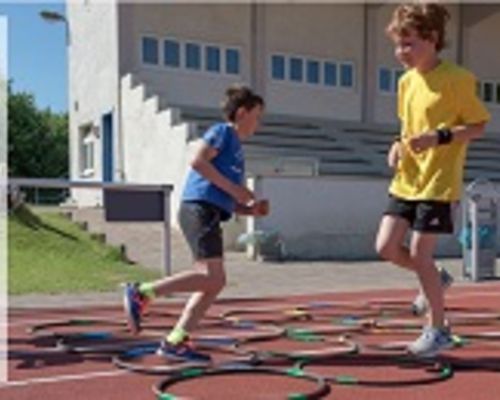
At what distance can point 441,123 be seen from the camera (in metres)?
5.34

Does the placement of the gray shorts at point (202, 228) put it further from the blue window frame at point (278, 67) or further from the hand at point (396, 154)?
the blue window frame at point (278, 67)

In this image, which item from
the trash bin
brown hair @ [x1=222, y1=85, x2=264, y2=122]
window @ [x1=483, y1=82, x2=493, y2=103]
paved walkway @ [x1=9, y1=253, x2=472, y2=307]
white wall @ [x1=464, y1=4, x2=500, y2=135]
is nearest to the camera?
brown hair @ [x1=222, y1=85, x2=264, y2=122]

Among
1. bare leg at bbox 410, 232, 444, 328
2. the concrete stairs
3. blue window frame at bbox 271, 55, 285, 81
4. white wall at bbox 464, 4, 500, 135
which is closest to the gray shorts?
bare leg at bbox 410, 232, 444, 328

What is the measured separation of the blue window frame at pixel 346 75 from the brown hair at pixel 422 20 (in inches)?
957

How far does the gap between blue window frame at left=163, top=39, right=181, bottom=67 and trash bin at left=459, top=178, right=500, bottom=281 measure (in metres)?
13.6

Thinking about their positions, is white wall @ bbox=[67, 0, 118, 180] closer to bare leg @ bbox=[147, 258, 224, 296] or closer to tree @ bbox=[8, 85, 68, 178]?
bare leg @ bbox=[147, 258, 224, 296]

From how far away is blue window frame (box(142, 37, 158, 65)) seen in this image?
25234 mm

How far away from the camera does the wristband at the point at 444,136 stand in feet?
16.7

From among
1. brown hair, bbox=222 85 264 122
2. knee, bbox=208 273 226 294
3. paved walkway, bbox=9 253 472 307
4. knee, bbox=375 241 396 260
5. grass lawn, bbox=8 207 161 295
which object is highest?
brown hair, bbox=222 85 264 122

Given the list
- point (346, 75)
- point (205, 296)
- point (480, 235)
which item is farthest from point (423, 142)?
point (346, 75)

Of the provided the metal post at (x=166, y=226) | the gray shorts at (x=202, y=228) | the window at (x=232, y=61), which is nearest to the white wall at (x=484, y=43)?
the window at (x=232, y=61)

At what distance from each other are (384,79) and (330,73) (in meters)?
2.46

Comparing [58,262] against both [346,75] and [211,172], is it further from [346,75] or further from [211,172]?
[346,75]

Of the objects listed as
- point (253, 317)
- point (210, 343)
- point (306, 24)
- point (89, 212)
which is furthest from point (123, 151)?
point (210, 343)
